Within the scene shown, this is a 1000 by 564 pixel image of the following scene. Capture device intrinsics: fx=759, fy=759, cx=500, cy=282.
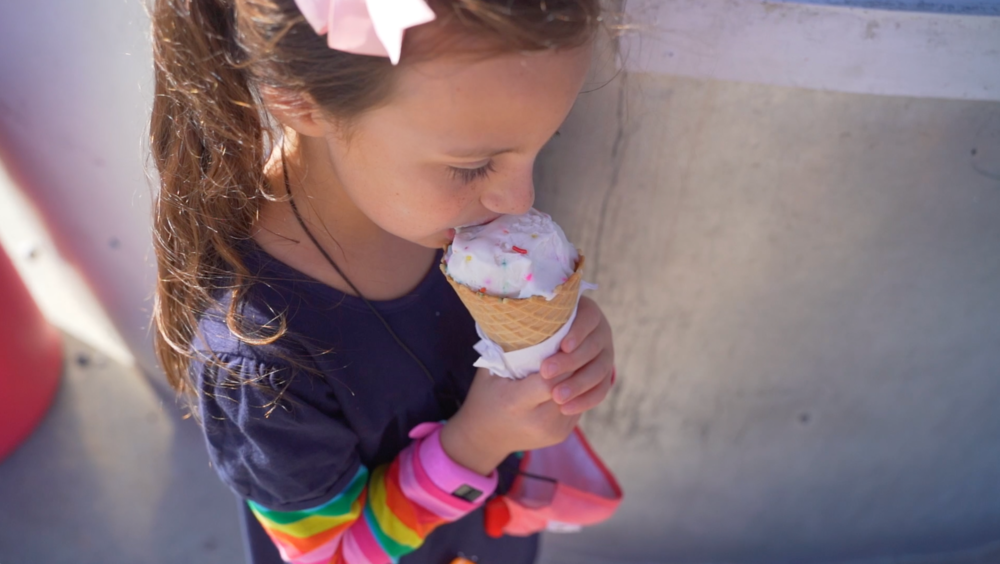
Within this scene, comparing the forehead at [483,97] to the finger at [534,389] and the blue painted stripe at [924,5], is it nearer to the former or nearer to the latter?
the finger at [534,389]

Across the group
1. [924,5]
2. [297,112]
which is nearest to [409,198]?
[297,112]

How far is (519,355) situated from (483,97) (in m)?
0.47

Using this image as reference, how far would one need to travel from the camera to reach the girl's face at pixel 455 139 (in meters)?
1.00

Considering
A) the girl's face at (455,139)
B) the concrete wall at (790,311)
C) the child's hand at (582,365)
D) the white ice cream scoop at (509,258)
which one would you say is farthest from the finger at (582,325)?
the concrete wall at (790,311)

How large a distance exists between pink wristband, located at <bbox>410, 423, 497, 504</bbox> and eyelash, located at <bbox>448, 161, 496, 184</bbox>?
1.76 feet

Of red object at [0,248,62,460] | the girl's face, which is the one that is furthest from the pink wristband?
red object at [0,248,62,460]

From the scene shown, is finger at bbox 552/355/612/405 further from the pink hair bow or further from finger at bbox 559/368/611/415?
the pink hair bow

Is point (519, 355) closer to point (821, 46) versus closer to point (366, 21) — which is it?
point (366, 21)

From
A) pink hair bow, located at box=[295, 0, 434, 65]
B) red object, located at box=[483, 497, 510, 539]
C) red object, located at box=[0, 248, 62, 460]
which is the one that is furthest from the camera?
red object, located at box=[0, 248, 62, 460]

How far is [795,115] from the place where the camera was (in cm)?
148

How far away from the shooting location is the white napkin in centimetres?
129

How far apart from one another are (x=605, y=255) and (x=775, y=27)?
0.62 meters

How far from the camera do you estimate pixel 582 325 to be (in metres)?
1.35

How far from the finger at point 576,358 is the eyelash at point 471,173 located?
35cm
